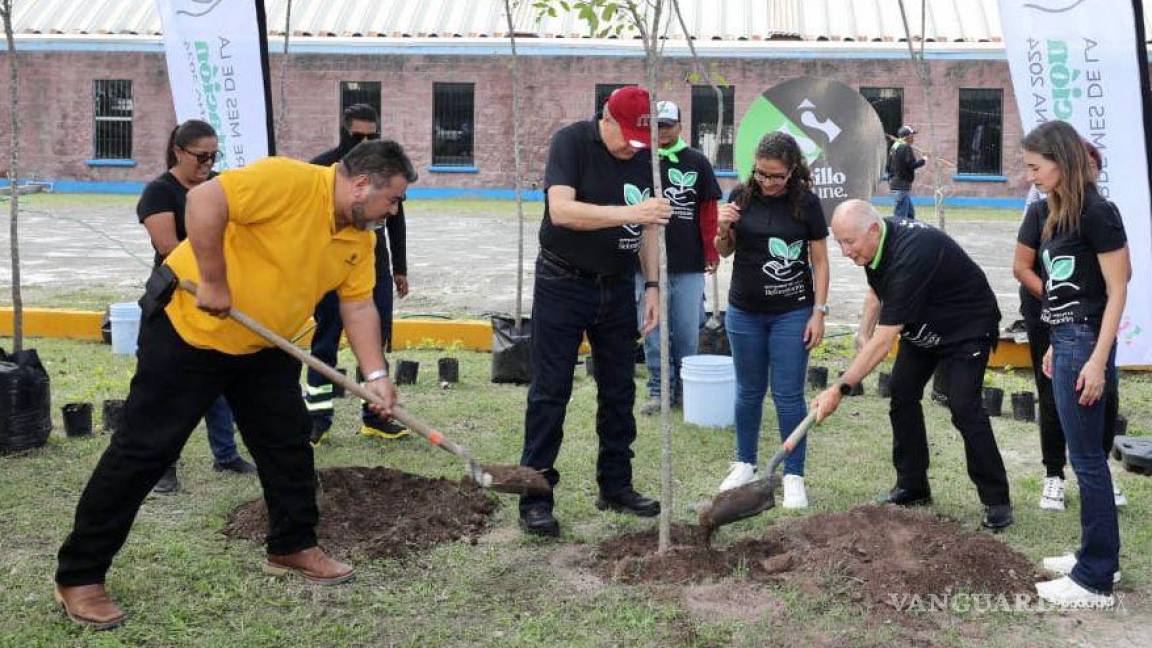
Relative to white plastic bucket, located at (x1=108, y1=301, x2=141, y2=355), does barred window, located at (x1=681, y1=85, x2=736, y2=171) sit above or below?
above

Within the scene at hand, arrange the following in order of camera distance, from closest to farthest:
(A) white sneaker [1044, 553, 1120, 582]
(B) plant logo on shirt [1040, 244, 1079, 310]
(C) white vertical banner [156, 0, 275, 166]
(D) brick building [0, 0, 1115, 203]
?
(B) plant logo on shirt [1040, 244, 1079, 310], (A) white sneaker [1044, 553, 1120, 582], (C) white vertical banner [156, 0, 275, 166], (D) brick building [0, 0, 1115, 203]

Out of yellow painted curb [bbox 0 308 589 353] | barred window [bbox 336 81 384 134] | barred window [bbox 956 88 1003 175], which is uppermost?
barred window [bbox 336 81 384 134]

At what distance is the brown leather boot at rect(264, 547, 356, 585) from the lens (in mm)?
4570

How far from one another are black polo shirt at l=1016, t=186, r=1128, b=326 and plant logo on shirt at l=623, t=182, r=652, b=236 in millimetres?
1631

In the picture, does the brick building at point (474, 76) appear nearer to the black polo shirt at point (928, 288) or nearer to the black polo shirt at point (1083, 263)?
the black polo shirt at point (928, 288)

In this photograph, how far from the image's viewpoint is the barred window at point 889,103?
2972 cm

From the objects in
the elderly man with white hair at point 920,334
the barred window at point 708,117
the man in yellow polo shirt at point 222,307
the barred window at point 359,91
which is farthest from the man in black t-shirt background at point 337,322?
the barred window at point 359,91

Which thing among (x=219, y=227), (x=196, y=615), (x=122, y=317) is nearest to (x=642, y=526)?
(x=196, y=615)

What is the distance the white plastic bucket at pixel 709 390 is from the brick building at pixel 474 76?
22307mm

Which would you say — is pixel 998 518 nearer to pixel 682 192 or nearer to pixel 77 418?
pixel 682 192

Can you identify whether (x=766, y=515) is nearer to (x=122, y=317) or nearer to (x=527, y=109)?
(x=122, y=317)

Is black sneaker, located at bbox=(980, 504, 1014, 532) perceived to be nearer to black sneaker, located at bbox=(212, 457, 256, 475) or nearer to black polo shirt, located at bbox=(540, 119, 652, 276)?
black polo shirt, located at bbox=(540, 119, 652, 276)

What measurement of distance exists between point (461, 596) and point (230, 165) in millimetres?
4217

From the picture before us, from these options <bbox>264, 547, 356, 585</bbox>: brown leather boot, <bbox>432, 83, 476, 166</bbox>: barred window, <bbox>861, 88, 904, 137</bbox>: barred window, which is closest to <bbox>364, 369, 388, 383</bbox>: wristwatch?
<bbox>264, 547, 356, 585</bbox>: brown leather boot
